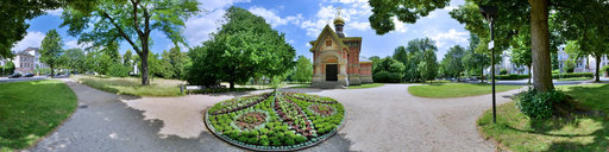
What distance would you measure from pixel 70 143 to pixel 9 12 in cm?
531

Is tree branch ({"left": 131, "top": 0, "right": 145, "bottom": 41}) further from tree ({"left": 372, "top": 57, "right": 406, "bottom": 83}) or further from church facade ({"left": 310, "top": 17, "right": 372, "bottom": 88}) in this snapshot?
tree ({"left": 372, "top": 57, "right": 406, "bottom": 83})

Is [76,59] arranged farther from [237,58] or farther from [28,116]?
[28,116]

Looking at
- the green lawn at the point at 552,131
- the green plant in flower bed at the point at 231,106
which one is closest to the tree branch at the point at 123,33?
the green plant in flower bed at the point at 231,106

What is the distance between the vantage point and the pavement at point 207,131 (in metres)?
5.84

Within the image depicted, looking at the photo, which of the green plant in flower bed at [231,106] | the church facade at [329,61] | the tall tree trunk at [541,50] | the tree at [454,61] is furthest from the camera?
the tree at [454,61]

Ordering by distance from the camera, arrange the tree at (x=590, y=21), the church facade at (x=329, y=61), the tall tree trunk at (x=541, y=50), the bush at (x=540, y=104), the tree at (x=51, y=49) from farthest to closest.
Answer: the tree at (x=51, y=49)
the church facade at (x=329, y=61)
the tree at (x=590, y=21)
the tall tree trunk at (x=541, y=50)
the bush at (x=540, y=104)

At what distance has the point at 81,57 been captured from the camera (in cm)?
4447

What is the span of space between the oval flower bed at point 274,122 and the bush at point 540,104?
603 centimetres

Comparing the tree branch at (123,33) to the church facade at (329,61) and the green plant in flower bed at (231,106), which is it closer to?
the green plant in flower bed at (231,106)

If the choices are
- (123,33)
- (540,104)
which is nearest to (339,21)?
(123,33)

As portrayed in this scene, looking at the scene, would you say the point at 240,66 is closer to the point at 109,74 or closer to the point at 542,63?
the point at 542,63

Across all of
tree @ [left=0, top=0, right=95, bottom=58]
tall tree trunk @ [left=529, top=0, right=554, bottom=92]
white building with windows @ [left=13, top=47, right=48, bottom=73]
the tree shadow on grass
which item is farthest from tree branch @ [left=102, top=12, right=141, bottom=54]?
white building with windows @ [left=13, top=47, right=48, bottom=73]

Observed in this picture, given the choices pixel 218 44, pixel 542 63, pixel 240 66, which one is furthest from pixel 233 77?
pixel 542 63

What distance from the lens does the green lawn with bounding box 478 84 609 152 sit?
499 centimetres
